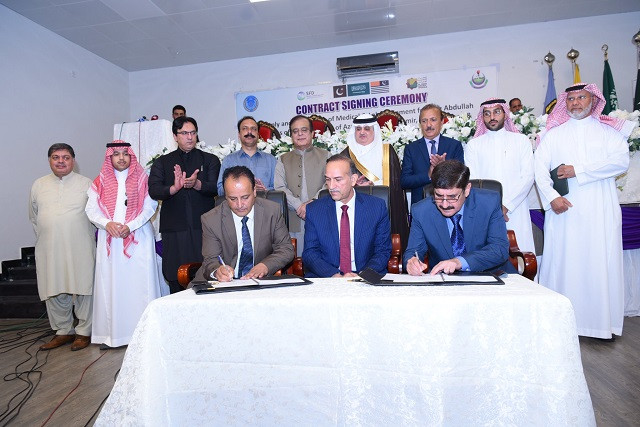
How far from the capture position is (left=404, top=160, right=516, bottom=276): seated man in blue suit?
7.47 ft

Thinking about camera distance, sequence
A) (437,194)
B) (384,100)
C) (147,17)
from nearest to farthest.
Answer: (437,194) < (147,17) < (384,100)

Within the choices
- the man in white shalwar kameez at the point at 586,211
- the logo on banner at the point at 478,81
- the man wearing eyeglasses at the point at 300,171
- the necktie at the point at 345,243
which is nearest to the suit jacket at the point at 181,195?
the man wearing eyeglasses at the point at 300,171

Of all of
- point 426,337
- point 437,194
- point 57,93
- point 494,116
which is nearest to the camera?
point 426,337

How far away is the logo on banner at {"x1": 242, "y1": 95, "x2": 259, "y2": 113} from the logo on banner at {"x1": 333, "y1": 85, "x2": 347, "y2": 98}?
66.8 inches

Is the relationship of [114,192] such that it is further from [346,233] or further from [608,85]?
[608,85]

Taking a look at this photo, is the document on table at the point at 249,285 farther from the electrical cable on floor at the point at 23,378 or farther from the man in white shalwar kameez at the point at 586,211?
the man in white shalwar kameez at the point at 586,211

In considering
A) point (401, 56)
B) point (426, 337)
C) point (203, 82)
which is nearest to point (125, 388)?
point (426, 337)

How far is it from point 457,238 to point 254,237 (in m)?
1.27

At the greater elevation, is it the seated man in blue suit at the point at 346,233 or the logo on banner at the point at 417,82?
the logo on banner at the point at 417,82

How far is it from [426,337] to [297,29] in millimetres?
7497

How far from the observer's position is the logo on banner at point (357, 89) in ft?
A: 28.4

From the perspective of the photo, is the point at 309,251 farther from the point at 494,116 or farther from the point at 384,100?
the point at 384,100

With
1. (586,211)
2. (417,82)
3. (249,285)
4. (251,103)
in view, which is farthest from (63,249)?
(417,82)

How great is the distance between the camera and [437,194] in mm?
2258
